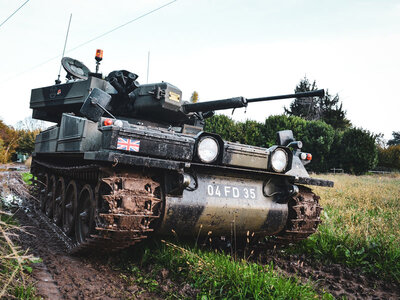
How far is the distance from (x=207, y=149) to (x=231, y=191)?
611mm

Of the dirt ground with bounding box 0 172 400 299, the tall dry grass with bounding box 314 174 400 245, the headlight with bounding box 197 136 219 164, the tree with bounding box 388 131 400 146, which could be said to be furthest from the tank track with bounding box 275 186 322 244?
the tree with bounding box 388 131 400 146

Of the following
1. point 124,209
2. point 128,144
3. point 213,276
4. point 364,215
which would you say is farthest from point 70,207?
point 364,215

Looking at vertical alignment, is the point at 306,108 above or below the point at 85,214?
above

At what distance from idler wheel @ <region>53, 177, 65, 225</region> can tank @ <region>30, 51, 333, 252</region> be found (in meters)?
0.04

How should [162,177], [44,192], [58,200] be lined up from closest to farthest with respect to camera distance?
[162,177] < [58,200] < [44,192]

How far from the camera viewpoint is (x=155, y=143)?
3.52 meters

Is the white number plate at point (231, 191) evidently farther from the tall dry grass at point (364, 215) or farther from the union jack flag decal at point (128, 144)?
the tall dry grass at point (364, 215)

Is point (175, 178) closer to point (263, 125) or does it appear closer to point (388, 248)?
point (388, 248)

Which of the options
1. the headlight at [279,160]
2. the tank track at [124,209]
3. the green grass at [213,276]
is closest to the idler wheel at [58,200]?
the green grass at [213,276]

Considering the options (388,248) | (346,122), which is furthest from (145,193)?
(346,122)

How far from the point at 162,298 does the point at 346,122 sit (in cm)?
3932

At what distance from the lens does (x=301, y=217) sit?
14.5ft

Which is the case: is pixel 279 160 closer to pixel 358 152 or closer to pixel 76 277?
pixel 76 277

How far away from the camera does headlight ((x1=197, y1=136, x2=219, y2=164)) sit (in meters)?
3.78
